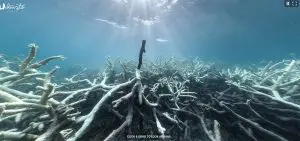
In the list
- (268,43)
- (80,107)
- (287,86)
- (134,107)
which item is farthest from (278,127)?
(268,43)

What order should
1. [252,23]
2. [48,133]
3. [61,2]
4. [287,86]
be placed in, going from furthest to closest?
[252,23], [61,2], [287,86], [48,133]

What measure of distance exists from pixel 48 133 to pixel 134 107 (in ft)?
4.03

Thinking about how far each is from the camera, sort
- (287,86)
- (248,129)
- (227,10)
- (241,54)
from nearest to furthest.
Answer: (248,129) < (287,86) < (227,10) < (241,54)

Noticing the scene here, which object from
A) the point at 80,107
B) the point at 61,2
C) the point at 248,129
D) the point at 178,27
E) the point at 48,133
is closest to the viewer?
the point at 48,133

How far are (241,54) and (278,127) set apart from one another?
1821 inches

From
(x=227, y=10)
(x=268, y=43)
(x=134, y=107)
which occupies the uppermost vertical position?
(x=268, y=43)

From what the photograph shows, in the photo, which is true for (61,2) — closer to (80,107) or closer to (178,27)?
(178,27)

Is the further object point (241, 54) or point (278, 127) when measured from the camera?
point (241, 54)

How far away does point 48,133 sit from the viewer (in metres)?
2.21

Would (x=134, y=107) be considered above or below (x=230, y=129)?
above

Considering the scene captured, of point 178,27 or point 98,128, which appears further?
point 178,27

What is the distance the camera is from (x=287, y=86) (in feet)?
13.9

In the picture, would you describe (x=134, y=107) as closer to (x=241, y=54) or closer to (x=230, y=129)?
(x=230, y=129)

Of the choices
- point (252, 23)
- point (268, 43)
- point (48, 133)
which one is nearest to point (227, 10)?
point (252, 23)
